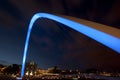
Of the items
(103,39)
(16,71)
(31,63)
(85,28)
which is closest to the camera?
(103,39)

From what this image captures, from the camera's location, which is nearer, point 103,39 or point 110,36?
point 110,36

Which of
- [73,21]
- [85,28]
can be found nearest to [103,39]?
[85,28]

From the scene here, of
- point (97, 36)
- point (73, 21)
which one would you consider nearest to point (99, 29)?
point (97, 36)

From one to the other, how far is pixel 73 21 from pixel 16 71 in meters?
90.3

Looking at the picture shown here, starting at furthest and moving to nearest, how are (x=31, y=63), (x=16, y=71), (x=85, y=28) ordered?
(x=31, y=63) → (x=16, y=71) → (x=85, y=28)

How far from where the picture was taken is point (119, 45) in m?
5.06

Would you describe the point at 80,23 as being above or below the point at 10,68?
below

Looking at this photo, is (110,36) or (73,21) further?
(73,21)

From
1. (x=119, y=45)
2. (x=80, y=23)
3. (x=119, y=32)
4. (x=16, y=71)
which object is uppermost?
(x=16, y=71)

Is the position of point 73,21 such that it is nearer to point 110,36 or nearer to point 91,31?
point 91,31

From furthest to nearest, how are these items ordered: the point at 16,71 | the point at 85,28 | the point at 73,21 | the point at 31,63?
the point at 31,63 → the point at 16,71 → the point at 73,21 → the point at 85,28

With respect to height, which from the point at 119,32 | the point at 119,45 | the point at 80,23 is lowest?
the point at 119,45

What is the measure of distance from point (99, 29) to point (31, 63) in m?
113

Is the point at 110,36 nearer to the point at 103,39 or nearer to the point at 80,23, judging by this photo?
the point at 103,39
